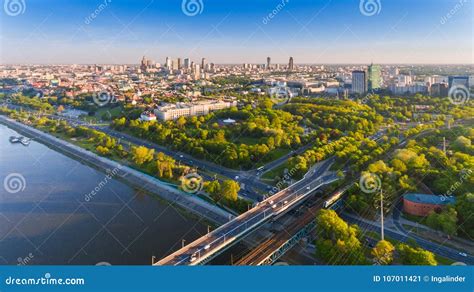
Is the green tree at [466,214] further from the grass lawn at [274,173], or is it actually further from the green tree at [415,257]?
the grass lawn at [274,173]

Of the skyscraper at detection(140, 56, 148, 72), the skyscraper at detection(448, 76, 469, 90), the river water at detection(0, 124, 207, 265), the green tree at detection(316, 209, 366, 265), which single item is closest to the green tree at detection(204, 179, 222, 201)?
the river water at detection(0, 124, 207, 265)

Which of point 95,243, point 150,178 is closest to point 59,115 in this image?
point 150,178

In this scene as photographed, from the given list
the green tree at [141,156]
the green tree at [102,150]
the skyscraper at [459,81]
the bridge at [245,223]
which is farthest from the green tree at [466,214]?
the skyscraper at [459,81]

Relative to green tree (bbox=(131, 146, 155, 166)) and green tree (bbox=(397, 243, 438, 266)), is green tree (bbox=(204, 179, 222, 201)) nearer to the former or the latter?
green tree (bbox=(131, 146, 155, 166))

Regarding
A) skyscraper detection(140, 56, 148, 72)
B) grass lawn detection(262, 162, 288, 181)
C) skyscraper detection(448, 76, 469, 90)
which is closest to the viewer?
grass lawn detection(262, 162, 288, 181)

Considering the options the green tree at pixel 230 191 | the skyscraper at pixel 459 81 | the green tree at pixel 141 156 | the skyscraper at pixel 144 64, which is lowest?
the green tree at pixel 230 191
